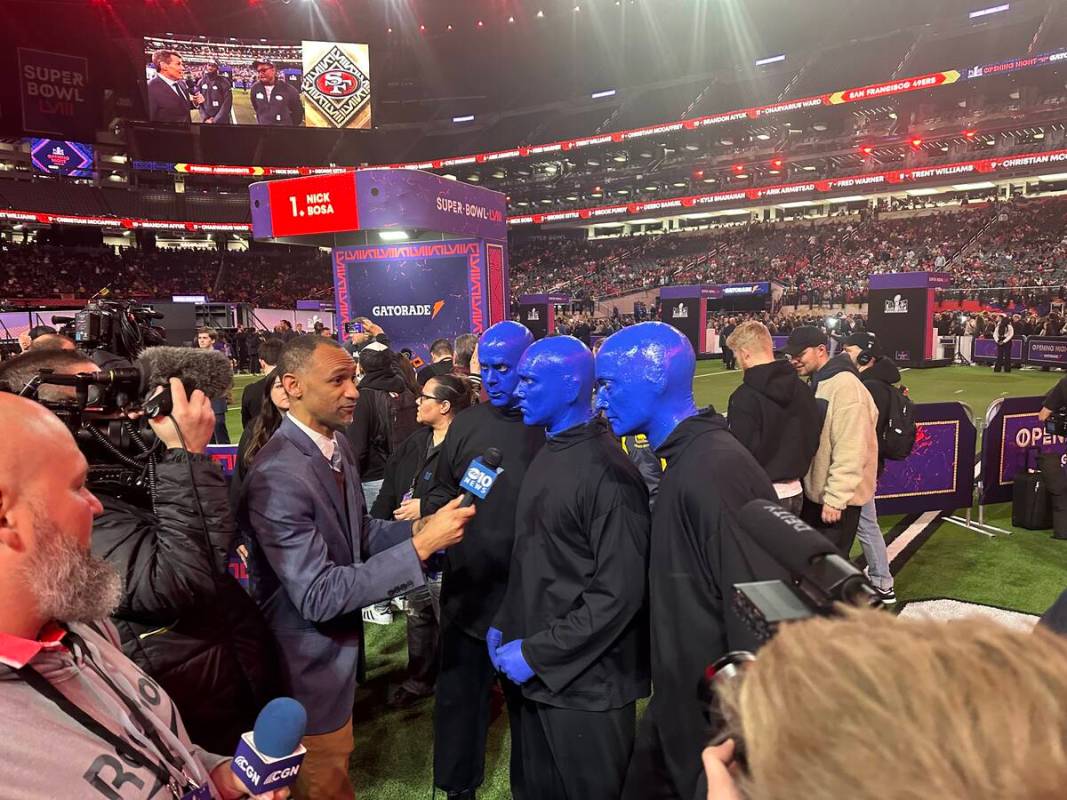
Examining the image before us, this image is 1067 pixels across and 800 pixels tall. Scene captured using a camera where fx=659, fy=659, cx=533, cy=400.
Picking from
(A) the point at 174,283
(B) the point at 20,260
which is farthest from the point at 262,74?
(B) the point at 20,260

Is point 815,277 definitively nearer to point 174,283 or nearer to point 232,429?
point 232,429

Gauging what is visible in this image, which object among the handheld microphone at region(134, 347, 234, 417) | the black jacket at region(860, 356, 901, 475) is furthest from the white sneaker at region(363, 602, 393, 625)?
the black jacket at region(860, 356, 901, 475)

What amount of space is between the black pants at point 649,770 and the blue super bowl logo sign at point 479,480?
937 mm

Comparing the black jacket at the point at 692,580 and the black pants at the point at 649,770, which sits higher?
the black jacket at the point at 692,580

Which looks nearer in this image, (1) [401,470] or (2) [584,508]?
(2) [584,508]

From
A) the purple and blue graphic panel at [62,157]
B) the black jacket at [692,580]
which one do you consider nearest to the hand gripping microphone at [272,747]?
the black jacket at [692,580]

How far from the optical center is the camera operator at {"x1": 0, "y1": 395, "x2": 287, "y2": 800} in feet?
3.74

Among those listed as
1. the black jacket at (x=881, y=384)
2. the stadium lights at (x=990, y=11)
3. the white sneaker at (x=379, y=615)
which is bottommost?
the white sneaker at (x=379, y=615)

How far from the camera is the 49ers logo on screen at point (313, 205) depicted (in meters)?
7.97

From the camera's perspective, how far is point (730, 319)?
95.1ft

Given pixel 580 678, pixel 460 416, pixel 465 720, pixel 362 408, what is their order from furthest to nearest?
pixel 362 408, pixel 460 416, pixel 465 720, pixel 580 678

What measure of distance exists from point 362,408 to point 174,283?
155 ft

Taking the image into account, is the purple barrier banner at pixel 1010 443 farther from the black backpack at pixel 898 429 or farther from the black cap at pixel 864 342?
the black cap at pixel 864 342

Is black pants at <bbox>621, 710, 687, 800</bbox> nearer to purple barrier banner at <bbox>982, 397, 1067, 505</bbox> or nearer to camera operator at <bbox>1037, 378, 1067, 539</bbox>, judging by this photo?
camera operator at <bbox>1037, 378, 1067, 539</bbox>
